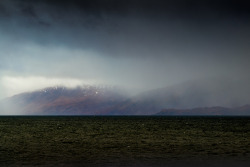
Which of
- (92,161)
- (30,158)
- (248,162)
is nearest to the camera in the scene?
(248,162)

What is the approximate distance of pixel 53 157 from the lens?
33.7m

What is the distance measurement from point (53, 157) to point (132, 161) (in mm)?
9178

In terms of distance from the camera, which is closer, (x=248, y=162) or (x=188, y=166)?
(x=188, y=166)

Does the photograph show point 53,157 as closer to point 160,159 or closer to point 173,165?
point 160,159

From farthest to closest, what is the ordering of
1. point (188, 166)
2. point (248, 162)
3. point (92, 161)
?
point (92, 161), point (248, 162), point (188, 166)

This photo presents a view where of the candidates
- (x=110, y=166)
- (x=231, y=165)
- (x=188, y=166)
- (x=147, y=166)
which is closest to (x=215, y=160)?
(x=231, y=165)

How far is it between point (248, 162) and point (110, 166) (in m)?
12.7

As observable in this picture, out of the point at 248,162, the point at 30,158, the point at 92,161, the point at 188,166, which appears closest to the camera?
the point at 188,166

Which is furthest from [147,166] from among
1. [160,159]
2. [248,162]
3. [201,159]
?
[248,162]

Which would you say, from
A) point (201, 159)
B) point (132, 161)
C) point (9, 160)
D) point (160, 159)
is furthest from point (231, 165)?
point (9, 160)

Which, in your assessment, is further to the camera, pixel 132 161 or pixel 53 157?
pixel 53 157

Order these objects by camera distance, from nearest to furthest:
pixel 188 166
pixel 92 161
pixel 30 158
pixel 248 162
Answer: pixel 188 166, pixel 248 162, pixel 92 161, pixel 30 158

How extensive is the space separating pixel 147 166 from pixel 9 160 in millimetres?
14126

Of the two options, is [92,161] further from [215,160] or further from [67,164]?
[215,160]
